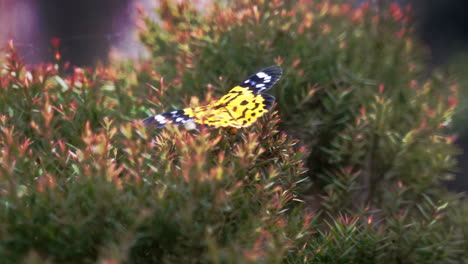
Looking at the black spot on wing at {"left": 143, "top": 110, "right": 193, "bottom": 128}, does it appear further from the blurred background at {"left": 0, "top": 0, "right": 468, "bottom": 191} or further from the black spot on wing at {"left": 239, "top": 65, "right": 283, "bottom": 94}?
the blurred background at {"left": 0, "top": 0, "right": 468, "bottom": 191}

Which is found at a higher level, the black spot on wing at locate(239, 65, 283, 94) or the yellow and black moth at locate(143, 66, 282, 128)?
the black spot on wing at locate(239, 65, 283, 94)

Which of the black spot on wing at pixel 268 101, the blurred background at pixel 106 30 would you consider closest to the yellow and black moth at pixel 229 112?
the black spot on wing at pixel 268 101

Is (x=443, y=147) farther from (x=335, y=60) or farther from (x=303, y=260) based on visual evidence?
(x=303, y=260)

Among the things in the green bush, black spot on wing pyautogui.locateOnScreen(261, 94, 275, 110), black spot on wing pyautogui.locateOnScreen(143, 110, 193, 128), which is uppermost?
black spot on wing pyautogui.locateOnScreen(261, 94, 275, 110)

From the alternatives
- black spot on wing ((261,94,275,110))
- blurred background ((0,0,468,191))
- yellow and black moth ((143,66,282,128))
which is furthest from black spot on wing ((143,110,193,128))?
blurred background ((0,0,468,191))

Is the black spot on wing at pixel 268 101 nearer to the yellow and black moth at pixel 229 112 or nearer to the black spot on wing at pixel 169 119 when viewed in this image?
the yellow and black moth at pixel 229 112

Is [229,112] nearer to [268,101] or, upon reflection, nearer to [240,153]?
[268,101]
